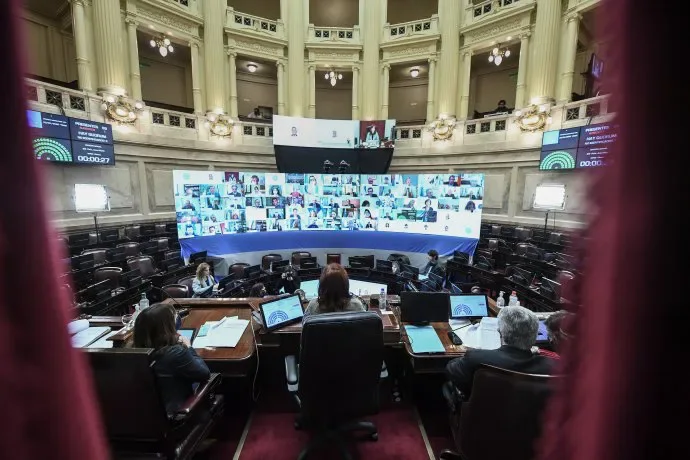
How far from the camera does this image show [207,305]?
124 inches

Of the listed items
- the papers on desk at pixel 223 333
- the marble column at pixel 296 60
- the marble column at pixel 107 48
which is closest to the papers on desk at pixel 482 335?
the papers on desk at pixel 223 333

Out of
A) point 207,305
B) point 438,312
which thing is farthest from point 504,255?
point 207,305

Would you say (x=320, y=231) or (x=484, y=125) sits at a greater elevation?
(x=484, y=125)

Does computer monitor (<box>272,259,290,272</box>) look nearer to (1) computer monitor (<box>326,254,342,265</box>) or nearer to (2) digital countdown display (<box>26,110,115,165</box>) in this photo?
(1) computer monitor (<box>326,254,342,265</box>)

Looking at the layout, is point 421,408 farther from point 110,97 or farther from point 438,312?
point 110,97

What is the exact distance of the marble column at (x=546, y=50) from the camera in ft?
27.5

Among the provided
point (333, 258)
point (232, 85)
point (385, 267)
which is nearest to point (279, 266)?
point (385, 267)

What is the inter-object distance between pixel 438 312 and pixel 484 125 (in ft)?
28.6

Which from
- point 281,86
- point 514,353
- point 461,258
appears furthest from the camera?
point 281,86

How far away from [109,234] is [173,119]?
3.92 metres

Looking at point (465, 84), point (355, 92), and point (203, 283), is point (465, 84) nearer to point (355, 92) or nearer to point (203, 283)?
point (355, 92)

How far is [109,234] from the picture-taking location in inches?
296

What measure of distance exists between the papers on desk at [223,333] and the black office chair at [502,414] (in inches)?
69.4

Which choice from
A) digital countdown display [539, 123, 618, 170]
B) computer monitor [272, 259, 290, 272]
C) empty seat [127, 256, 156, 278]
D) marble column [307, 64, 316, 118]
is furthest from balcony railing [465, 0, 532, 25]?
empty seat [127, 256, 156, 278]
